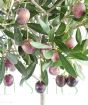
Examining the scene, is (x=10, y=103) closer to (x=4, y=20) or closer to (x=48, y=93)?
(x=48, y=93)

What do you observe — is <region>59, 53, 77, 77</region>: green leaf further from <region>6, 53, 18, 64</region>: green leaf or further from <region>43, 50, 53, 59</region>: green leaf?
<region>6, 53, 18, 64</region>: green leaf

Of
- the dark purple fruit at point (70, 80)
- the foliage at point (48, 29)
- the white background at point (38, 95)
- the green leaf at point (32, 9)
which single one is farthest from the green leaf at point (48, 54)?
the white background at point (38, 95)

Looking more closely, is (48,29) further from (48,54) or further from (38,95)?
(38,95)

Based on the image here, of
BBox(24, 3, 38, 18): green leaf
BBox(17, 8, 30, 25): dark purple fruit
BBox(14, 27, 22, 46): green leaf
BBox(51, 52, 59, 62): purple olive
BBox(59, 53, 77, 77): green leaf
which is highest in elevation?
BBox(24, 3, 38, 18): green leaf

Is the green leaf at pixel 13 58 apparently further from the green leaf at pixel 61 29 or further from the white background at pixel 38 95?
the white background at pixel 38 95

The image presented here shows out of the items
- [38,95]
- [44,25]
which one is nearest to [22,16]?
[44,25]

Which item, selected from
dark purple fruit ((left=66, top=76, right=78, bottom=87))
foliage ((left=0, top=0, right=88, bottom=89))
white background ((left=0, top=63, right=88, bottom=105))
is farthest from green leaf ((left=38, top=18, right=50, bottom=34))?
white background ((left=0, top=63, right=88, bottom=105))

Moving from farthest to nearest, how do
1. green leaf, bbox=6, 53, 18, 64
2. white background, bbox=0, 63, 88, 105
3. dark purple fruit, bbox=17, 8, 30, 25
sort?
1. white background, bbox=0, 63, 88, 105
2. green leaf, bbox=6, 53, 18, 64
3. dark purple fruit, bbox=17, 8, 30, 25

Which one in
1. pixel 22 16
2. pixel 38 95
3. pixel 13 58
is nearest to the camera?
pixel 22 16

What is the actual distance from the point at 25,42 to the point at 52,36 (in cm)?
6

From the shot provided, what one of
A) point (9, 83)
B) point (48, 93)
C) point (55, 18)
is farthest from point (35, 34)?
point (48, 93)

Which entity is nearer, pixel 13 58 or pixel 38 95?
pixel 13 58

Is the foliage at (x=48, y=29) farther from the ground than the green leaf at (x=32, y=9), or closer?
closer

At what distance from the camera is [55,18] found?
29.8 inches
